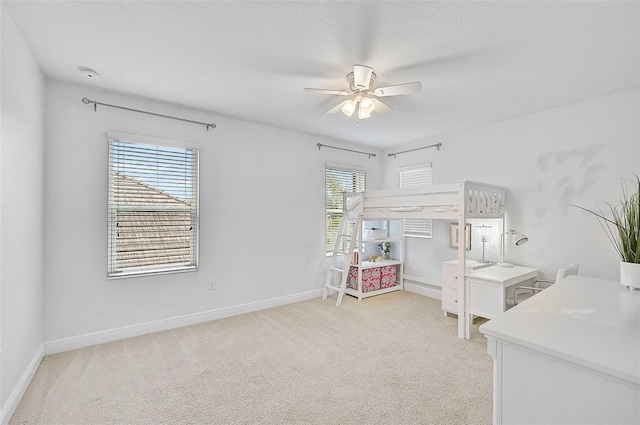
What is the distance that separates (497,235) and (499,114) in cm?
150

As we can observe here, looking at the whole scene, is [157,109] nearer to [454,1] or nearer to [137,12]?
[137,12]

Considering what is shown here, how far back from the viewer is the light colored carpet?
1834mm

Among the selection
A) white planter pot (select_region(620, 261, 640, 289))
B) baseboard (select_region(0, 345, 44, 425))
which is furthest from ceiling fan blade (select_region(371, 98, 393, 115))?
baseboard (select_region(0, 345, 44, 425))

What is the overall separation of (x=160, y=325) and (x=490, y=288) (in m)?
3.48

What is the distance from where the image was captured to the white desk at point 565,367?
93 cm

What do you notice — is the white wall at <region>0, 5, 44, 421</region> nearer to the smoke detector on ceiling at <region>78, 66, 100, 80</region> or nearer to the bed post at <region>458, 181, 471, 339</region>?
the smoke detector on ceiling at <region>78, 66, 100, 80</region>

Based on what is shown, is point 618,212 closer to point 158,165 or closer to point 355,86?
point 355,86

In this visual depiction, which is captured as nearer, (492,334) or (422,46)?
(492,334)

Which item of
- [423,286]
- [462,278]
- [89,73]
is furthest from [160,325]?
[423,286]

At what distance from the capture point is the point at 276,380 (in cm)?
221

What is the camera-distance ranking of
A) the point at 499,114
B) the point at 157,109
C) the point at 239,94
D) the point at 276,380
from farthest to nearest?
the point at 499,114, the point at 157,109, the point at 239,94, the point at 276,380

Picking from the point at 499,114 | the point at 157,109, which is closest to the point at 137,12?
the point at 157,109

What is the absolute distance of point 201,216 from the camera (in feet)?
11.2

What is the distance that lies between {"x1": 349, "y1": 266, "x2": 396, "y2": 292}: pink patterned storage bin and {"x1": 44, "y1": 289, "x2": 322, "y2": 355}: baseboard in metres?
0.75
